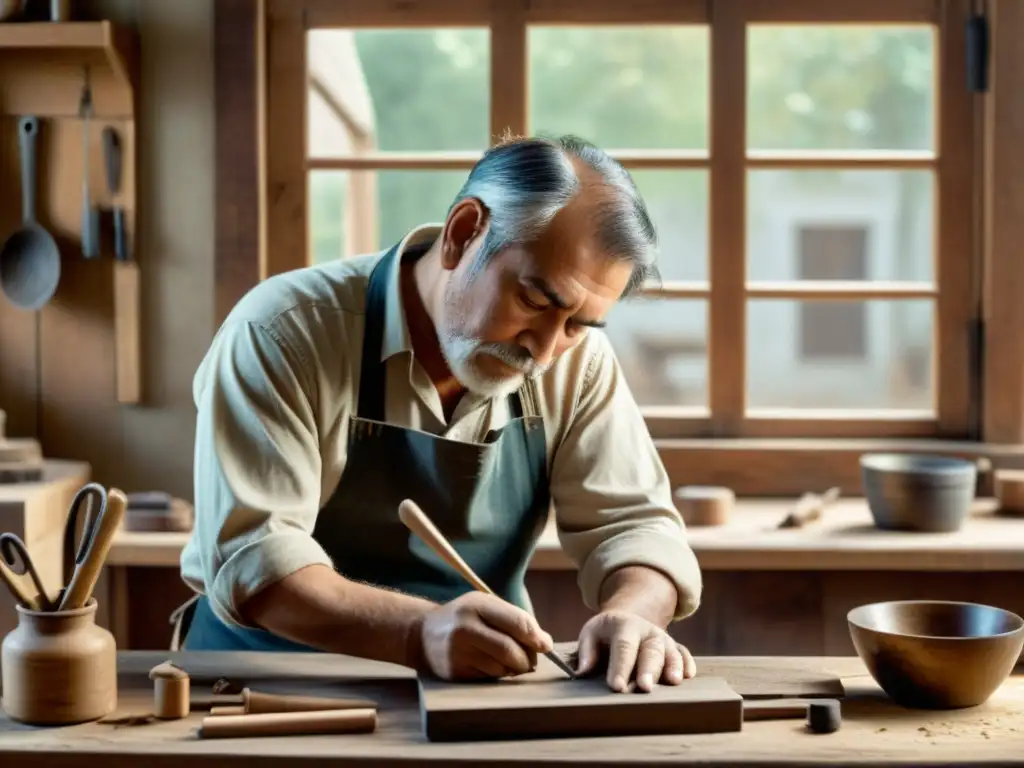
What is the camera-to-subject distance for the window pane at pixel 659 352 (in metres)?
25.4

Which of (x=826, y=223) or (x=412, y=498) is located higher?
(x=826, y=223)

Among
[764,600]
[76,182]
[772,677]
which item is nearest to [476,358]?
[772,677]

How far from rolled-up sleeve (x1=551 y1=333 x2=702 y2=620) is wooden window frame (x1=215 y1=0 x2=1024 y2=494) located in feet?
3.83

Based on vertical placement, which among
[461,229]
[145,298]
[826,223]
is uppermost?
[826,223]

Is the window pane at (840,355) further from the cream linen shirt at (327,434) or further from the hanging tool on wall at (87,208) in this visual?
the cream linen shirt at (327,434)

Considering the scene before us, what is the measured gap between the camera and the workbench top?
5.41 ft

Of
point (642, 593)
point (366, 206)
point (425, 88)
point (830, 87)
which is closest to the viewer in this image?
point (642, 593)

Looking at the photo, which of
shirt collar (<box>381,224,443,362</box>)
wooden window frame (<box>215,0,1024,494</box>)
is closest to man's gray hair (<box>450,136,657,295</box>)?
shirt collar (<box>381,224,443,362</box>)

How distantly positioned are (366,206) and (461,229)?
3413mm

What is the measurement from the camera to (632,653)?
191 cm

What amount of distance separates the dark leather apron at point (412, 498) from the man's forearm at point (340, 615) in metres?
0.38

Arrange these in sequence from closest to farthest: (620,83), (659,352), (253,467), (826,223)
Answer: (253,467) → (620,83) → (659,352) → (826,223)

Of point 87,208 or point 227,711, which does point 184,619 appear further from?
point 87,208

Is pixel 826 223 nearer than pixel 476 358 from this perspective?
No
